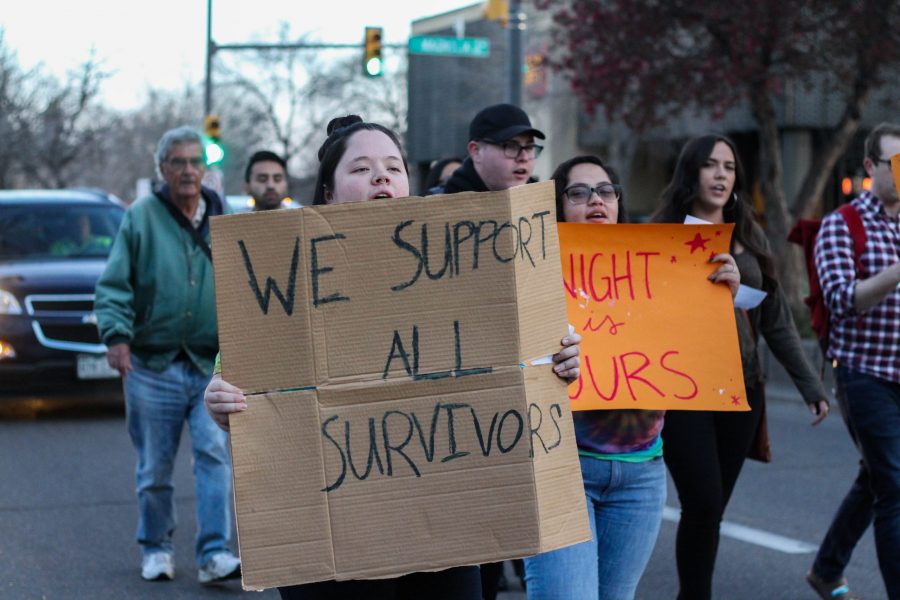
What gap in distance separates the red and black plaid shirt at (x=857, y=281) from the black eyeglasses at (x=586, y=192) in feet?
4.79

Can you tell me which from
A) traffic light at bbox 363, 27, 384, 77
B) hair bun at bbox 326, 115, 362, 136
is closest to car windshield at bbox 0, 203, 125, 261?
hair bun at bbox 326, 115, 362, 136

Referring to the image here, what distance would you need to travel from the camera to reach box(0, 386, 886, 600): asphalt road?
20.1 ft

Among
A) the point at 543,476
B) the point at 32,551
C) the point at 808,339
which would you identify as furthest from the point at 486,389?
the point at 808,339

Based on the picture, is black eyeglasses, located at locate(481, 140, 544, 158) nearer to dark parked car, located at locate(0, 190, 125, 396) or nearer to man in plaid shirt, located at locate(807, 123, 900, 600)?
man in plaid shirt, located at locate(807, 123, 900, 600)

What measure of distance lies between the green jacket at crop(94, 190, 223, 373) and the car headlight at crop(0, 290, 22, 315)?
5.57 m

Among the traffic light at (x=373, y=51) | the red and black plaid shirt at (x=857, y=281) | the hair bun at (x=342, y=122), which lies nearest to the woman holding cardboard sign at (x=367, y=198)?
the hair bun at (x=342, y=122)

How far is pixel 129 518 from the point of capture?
25.1ft

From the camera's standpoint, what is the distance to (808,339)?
47.9 ft

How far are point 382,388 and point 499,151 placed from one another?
Answer: 91.1 inches

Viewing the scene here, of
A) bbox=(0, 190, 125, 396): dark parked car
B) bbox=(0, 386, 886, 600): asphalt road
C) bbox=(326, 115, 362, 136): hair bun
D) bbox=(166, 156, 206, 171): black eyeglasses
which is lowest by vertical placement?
bbox=(0, 386, 886, 600): asphalt road

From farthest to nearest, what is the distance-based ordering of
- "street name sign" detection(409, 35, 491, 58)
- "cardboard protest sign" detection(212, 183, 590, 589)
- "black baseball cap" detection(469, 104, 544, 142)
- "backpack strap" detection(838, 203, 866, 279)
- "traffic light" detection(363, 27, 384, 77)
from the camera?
"traffic light" detection(363, 27, 384, 77) → "street name sign" detection(409, 35, 491, 58) → "backpack strap" detection(838, 203, 866, 279) → "black baseball cap" detection(469, 104, 544, 142) → "cardboard protest sign" detection(212, 183, 590, 589)

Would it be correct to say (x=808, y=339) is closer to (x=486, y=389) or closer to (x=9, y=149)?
(x=486, y=389)

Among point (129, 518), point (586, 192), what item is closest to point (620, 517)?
point (586, 192)

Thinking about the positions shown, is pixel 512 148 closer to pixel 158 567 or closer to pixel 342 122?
pixel 342 122
